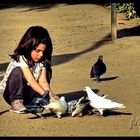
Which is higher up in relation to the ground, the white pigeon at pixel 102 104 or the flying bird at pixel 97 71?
the white pigeon at pixel 102 104

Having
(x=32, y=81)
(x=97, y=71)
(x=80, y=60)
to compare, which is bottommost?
(x=80, y=60)

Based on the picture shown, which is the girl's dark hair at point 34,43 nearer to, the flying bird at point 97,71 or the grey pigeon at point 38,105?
the grey pigeon at point 38,105

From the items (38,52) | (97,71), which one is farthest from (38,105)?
(97,71)

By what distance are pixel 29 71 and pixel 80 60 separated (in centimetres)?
426

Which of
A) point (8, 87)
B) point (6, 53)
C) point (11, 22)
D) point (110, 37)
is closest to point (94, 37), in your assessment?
point (110, 37)

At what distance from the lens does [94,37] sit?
13.7m

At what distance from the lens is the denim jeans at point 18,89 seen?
688cm

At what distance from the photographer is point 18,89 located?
22.7 feet

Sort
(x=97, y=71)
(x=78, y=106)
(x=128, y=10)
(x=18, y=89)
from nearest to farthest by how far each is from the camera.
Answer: (x=78, y=106) < (x=18, y=89) < (x=97, y=71) < (x=128, y=10)

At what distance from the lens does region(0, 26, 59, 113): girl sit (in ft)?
22.2

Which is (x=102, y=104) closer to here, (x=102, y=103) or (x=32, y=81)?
(x=102, y=103)

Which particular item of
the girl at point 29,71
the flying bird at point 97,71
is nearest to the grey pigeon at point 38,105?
the girl at point 29,71

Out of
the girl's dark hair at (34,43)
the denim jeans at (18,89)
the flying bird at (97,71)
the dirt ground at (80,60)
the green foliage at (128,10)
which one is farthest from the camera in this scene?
the green foliage at (128,10)

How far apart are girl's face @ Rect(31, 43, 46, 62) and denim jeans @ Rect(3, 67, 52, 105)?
0.75 feet
